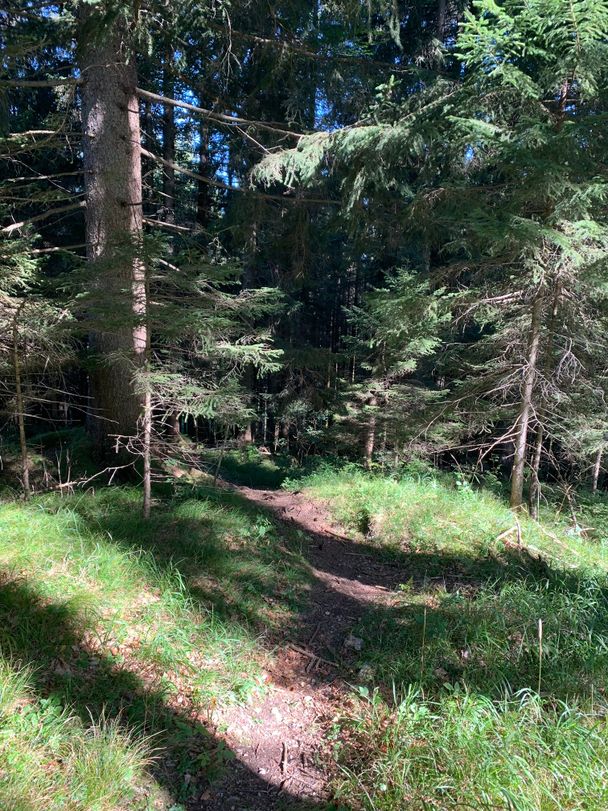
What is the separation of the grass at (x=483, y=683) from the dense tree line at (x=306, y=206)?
213 cm

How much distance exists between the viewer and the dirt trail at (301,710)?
8.43 ft

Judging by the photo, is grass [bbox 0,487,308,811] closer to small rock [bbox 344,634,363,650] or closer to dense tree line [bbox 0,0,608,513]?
small rock [bbox 344,634,363,650]

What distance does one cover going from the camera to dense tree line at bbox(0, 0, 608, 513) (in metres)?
4.68

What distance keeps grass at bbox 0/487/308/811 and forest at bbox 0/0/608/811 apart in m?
0.02

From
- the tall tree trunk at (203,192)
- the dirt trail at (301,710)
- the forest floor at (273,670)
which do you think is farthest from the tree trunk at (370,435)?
the tall tree trunk at (203,192)

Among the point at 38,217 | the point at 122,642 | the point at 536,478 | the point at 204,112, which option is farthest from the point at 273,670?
the point at 204,112

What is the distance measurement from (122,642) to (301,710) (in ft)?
4.62

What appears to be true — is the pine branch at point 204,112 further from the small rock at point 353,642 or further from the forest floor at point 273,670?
the small rock at point 353,642

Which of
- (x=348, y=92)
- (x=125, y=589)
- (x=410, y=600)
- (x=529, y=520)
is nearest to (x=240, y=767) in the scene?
(x=125, y=589)

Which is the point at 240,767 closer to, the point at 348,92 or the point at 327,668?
the point at 327,668

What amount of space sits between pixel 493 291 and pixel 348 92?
13.4 ft

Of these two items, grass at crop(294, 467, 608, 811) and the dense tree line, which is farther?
the dense tree line

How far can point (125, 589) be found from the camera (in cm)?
368

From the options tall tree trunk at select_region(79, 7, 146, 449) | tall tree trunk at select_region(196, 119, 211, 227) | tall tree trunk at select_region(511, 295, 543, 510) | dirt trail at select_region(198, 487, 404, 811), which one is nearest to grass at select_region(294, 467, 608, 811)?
dirt trail at select_region(198, 487, 404, 811)
